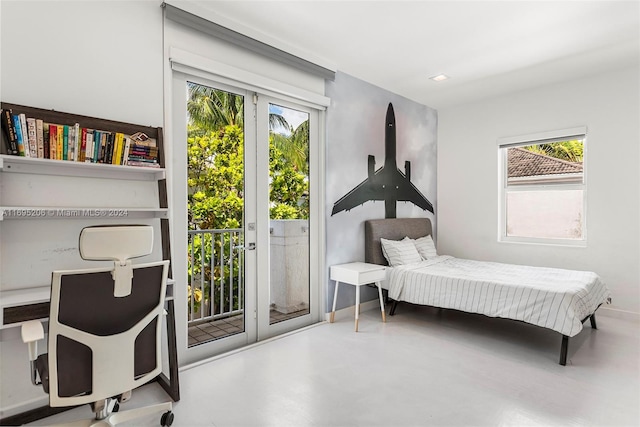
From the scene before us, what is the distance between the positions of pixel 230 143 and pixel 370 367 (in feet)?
7.06

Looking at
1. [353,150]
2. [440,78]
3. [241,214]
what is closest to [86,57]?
[241,214]

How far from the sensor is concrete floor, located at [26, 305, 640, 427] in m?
2.02

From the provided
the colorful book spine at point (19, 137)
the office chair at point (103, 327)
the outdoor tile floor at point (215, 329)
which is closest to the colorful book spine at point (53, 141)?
the colorful book spine at point (19, 137)

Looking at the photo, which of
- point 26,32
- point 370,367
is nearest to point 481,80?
point 370,367

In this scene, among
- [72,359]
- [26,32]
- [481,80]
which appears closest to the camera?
[72,359]

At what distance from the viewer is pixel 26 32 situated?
79.7 inches

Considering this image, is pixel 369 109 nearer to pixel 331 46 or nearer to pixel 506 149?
pixel 331 46

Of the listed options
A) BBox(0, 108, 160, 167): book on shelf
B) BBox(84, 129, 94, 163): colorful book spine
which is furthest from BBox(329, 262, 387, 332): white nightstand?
BBox(84, 129, 94, 163): colorful book spine

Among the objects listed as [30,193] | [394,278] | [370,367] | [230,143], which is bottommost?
[370,367]

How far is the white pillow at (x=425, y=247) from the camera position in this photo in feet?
14.7

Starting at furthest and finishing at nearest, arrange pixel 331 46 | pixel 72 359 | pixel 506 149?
pixel 506 149
pixel 331 46
pixel 72 359

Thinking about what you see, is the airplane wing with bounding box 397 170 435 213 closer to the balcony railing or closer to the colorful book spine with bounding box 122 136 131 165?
the balcony railing

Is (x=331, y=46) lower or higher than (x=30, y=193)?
higher

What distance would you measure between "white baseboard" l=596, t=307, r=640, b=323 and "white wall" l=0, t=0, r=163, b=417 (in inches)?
195
